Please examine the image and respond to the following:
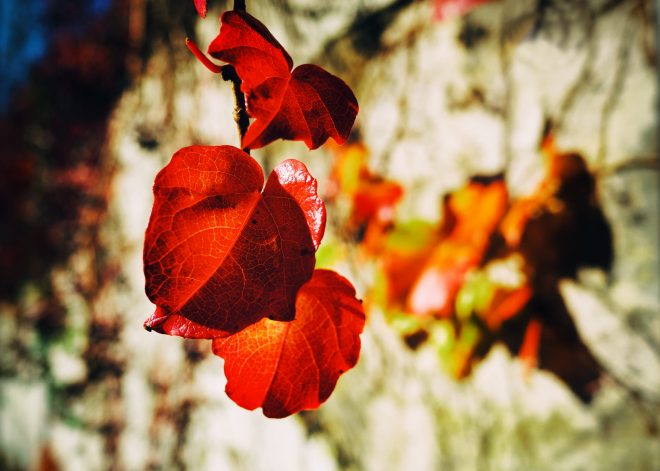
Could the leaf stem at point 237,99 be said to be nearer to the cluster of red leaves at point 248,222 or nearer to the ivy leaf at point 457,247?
the cluster of red leaves at point 248,222

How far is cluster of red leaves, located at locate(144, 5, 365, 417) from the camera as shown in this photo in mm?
236

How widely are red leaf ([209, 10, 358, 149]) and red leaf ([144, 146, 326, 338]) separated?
3 cm

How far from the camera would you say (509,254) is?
1.15 meters

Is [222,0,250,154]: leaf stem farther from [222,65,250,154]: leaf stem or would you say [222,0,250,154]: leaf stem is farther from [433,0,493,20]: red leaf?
[433,0,493,20]: red leaf

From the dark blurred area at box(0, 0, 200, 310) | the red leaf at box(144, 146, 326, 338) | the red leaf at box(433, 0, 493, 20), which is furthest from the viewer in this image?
the dark blurred area at box(0, 0, 200, 310)

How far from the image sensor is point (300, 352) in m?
0.30

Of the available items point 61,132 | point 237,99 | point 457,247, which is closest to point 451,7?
point 457,247

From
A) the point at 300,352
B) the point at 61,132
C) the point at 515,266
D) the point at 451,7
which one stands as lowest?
the point at 300,352

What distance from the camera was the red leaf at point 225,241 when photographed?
234 mm

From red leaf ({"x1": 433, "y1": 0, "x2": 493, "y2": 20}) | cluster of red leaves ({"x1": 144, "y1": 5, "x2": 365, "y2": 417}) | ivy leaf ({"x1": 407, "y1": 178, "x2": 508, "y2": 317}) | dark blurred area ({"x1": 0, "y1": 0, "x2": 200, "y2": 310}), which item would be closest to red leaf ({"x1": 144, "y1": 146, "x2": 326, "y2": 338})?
cluster of red leaves ({"x1": 144, "y1": 5, "x2": 365, "y2": 417})

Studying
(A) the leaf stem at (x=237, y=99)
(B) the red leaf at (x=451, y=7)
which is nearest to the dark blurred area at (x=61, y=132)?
(B) the red leaf at (x=451, y=7)

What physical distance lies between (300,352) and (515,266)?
1000 millimetres

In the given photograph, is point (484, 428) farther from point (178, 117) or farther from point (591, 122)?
point (178, 117)

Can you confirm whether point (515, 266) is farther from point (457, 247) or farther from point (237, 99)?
point (237, 99)
